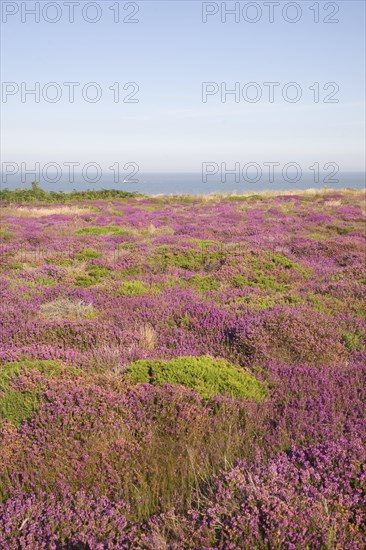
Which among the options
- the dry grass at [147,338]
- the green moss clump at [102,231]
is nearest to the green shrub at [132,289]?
the dry grass at [147,338]

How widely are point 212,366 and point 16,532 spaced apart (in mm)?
2437

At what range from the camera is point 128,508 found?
8.69 ft

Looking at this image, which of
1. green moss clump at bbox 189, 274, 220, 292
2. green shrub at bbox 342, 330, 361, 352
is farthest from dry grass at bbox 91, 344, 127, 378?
green moss clump at bbox 189, 274, 220, 292

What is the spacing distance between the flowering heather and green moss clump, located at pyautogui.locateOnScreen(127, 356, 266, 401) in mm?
18

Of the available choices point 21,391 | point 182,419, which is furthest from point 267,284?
point 21,391

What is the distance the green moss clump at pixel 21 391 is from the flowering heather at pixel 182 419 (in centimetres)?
2

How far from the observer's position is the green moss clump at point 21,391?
12.5 feet

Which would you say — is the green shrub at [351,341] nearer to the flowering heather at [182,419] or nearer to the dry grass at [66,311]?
the flowering heather at [182,419]

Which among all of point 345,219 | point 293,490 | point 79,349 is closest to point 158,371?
point 79,349

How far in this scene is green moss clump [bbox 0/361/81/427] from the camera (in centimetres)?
380

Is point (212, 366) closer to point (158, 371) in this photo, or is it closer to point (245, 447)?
point (158, 371)

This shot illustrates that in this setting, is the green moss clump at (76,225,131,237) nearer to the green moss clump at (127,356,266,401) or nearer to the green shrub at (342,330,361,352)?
the green shrub at (342,330,361,352)

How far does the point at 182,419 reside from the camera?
3.50 m

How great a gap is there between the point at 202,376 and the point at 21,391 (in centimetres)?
187
